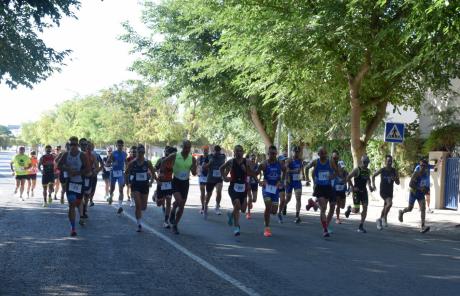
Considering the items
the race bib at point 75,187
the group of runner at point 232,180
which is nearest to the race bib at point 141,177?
the group of runner at point 232,180

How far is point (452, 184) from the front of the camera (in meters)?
21.7

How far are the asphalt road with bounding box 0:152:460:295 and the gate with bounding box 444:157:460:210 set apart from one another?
6.85 metres

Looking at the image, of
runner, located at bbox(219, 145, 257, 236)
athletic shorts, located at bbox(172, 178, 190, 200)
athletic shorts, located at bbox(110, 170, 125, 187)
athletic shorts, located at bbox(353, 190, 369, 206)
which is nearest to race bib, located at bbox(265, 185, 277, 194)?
runner, located at bbox(219, 145, 257, 236)

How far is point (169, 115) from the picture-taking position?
2486 inches

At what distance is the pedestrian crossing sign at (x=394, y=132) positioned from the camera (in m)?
18.5

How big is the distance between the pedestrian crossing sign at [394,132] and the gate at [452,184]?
4.02 m

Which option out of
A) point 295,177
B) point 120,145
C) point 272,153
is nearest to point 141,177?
point 272,153

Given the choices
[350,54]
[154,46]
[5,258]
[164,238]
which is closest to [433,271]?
[164,238]

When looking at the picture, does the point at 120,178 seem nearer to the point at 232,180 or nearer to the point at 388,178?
the point at 232,180

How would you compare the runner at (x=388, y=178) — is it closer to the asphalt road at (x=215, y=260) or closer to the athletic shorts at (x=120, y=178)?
the asphalt road at (x=215, y=260)

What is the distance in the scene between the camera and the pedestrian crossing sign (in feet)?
60.7

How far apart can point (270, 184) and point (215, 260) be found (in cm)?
391

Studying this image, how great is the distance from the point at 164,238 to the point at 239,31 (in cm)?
919

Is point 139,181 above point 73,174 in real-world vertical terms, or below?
below
